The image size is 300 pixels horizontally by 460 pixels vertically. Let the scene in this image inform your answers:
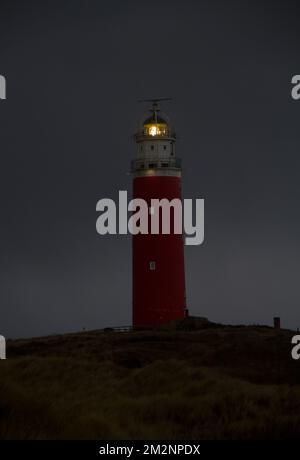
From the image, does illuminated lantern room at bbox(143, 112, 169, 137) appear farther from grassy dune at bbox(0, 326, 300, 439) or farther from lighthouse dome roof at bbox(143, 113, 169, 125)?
grassy dune at bbox(0, 326, 300, 439)

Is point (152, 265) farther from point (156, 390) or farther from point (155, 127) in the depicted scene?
point (156, 390)

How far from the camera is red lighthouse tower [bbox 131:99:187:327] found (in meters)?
56.7

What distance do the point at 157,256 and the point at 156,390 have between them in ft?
89.3

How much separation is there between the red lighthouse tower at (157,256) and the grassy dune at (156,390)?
11.0m

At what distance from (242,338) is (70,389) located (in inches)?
640

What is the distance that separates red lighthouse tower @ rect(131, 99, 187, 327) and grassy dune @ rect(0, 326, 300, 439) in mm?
10991

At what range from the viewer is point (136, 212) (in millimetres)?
57562

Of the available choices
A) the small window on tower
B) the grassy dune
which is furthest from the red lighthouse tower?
the grassy dune

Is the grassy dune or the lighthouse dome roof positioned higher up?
the lighthouse dome roof

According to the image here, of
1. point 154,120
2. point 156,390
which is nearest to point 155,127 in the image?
point 154,120

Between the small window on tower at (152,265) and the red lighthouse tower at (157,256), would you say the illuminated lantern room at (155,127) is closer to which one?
the red lighthouse tower at (157,256)

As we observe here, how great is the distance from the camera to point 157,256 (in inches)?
2235
